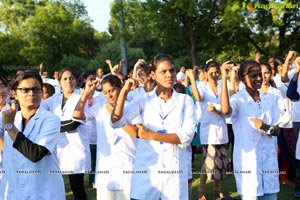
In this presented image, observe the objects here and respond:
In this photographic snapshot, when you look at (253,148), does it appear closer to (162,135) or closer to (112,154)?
(162,135)

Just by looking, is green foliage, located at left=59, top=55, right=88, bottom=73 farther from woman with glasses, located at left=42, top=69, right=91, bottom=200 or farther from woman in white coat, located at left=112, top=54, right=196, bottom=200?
woman in white coat, located at left=112, top=54, right=196, bottom=200

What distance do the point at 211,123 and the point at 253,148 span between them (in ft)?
6.71

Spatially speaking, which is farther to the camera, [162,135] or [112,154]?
[112,154]

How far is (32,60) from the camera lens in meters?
35.8

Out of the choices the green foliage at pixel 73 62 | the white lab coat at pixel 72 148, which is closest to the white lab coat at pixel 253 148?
the white lab coat at pixel 72 148

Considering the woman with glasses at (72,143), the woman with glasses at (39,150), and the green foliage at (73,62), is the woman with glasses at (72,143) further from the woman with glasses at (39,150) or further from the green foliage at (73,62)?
the green foliage at (73,62)

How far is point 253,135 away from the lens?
13.8 feet

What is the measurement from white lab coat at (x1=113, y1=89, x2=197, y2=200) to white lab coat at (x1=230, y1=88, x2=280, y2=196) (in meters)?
0.75

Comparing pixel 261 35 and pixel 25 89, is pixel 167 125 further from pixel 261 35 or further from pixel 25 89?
pixel 261 35

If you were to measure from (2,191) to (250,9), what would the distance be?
20.3 meters

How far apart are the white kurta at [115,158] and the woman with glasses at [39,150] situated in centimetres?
113

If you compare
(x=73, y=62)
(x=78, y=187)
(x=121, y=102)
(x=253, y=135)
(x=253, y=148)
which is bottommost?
(x=78, y=187)

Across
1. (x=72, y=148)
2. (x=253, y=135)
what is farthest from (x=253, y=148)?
(x=72, y=148)

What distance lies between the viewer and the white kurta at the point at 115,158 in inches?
177
